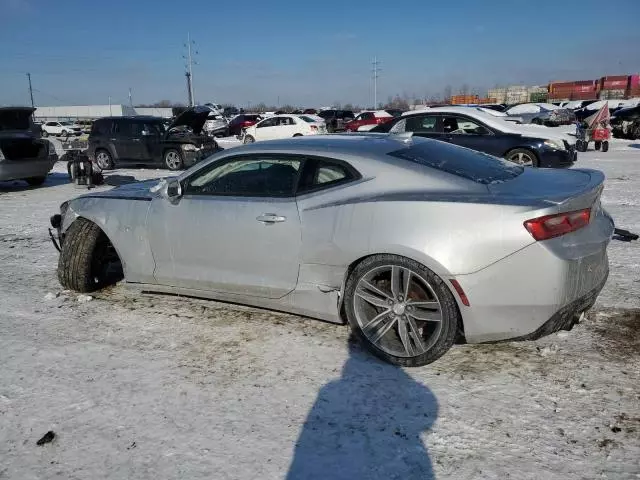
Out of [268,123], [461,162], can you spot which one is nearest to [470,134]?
[461,162]

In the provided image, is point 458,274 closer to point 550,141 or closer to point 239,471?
point 239,471

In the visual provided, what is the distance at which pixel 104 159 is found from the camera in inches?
612

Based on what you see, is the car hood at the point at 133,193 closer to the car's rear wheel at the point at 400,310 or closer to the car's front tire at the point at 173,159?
the car's rear wheel at the point at 400,310

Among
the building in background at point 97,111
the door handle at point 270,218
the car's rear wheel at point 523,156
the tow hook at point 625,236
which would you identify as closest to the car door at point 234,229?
the door handle at point 270,218

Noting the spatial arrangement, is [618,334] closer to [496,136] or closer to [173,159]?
[496,136]

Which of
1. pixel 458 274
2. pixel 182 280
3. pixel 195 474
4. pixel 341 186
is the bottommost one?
pixel 195 474

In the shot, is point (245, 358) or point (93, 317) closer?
point (245, 358)

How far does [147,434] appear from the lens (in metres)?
2.67

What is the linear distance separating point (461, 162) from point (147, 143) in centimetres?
1303

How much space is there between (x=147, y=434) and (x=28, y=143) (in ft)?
37.1

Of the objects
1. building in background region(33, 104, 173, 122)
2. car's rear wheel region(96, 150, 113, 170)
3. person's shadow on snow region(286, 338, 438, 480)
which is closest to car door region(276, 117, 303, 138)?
car's rear wheel region(96, 150, 113, 170)

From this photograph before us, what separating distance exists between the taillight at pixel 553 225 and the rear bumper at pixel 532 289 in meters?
0.04

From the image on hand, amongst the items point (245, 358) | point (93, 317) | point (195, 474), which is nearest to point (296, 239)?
point (245, 358)

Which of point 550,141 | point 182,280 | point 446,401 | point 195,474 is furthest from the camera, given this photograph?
point 550,141
